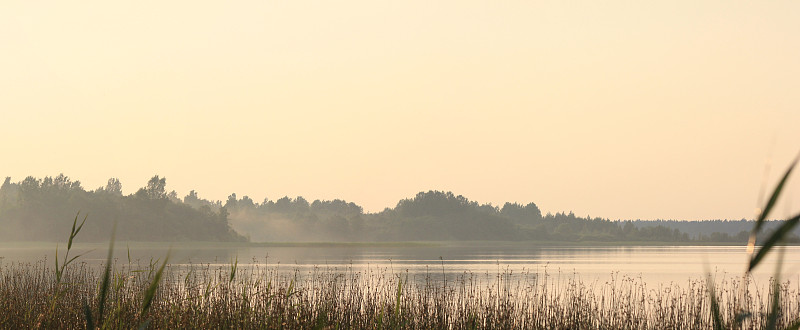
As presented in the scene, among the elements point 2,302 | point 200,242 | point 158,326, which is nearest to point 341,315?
point 158,326

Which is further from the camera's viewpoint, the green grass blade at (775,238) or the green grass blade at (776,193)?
the green grass blade at (776,193)

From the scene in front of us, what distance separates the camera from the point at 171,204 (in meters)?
157

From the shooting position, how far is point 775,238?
3275 mm

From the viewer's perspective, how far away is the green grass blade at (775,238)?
3.10 m

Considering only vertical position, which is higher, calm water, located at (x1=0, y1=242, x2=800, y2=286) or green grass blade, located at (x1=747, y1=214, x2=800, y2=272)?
green grass blade, located at (x1=747, y1=214, x2=800, y2=272)

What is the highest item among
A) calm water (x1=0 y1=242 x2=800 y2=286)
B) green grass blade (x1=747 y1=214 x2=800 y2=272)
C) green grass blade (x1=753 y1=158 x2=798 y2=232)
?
green grass blade (x1=753 y1=158 x2=798 y2=232)

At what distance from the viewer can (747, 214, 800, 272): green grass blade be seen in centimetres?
310

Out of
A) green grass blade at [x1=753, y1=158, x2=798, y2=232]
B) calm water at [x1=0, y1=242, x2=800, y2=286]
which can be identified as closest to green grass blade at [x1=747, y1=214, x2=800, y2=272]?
green grass blade at [x1=753, y1=158, x2=798, y2=232]

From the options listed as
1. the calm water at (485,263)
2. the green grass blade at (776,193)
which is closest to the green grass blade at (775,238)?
the green grass blade at (776,193)

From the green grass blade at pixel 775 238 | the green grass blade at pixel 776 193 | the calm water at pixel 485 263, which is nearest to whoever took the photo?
the green grass blade at pixel 775 238

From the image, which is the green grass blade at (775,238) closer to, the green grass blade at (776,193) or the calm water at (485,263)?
the green grass blade at (776,193)

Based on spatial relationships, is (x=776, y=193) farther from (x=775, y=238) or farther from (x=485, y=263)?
(x=485, y=263)

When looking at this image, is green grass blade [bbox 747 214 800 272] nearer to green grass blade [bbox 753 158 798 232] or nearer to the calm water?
green grass blade [bbox 753 158 798 232]

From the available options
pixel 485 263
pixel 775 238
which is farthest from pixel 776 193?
pixel 485 263
